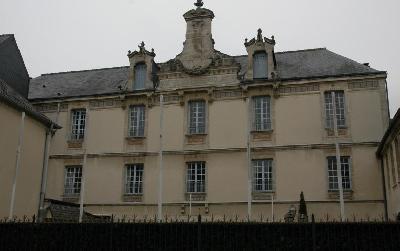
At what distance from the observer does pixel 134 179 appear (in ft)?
83.8

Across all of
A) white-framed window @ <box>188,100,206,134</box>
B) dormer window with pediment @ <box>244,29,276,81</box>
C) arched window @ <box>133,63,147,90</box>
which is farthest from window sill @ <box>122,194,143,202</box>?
dormer window with pediment @ <box>244,29,276,81</box>

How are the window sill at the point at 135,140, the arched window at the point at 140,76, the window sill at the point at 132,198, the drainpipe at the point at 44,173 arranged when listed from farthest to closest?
the arched window at the point at 140,76
the window sill at the point at 135,140
the window sill at the point at 132,198
the drainpipe at the point at 44,173

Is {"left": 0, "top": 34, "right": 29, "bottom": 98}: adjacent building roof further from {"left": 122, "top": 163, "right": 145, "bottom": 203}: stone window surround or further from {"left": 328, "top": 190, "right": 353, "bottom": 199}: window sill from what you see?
{"left": 328, "top": 190, "right": 353, "bottom": 199}: window sill

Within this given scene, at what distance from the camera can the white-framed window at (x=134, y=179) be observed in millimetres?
25312

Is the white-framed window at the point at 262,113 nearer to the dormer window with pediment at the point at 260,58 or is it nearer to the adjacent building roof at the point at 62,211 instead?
the dormer window with pediment at the point at 260,58

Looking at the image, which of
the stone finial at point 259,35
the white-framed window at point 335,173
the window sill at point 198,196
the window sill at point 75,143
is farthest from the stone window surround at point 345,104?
the window sill at point 75,143

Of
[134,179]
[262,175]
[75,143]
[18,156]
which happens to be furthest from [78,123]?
[262,175]

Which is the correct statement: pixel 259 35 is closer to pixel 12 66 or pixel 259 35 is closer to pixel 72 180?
pixel 72 180

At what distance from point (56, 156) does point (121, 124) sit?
162 inches

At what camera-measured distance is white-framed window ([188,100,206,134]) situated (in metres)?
25.3
